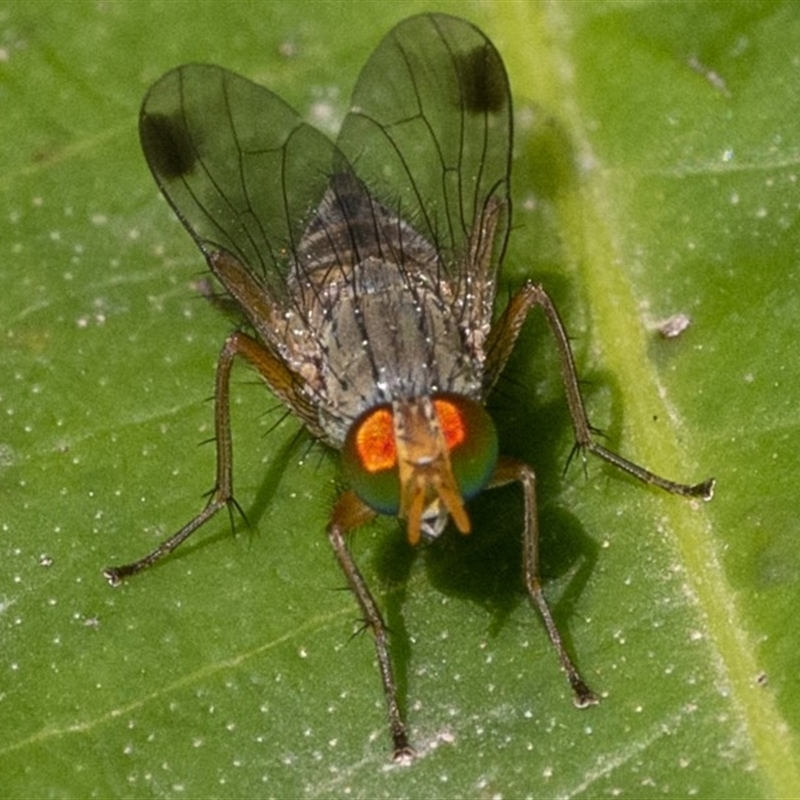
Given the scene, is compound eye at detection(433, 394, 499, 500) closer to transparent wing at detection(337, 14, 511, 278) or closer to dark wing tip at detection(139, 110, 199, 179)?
transparent wing at detection(337, 14, 511, 278)

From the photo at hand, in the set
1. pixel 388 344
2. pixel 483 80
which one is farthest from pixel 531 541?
pixel 483 80

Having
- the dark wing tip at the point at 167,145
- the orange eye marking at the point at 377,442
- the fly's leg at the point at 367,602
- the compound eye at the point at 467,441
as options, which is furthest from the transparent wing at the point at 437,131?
the fly's leg at the point at 367,602

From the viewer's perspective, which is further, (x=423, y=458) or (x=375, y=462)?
(x=375, y=462)

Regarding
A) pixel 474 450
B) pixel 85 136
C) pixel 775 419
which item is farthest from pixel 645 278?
pixel 85 136

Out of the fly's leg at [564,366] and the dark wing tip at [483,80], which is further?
the dark wing tip at [483,80]

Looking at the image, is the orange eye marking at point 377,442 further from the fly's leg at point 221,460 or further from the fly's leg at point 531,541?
the fly's leg at point 221,460

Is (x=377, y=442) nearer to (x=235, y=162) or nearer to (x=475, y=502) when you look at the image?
(x=475, y=502)
